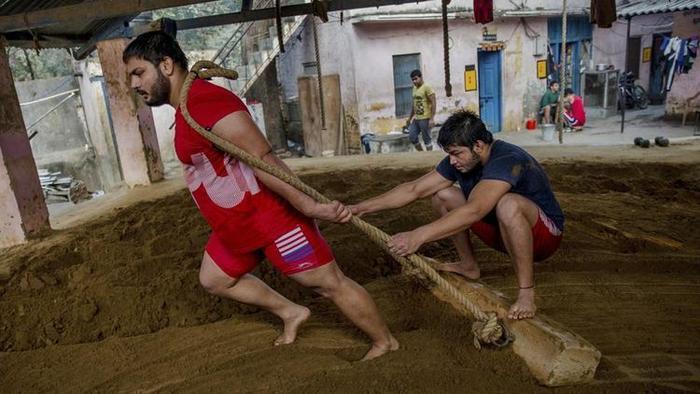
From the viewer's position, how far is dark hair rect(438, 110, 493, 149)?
2.62 meters

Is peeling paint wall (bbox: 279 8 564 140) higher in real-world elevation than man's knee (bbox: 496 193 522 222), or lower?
higher

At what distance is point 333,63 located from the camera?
40.9 ft

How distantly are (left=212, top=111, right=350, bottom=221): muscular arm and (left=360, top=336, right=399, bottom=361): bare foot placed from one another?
71 cm

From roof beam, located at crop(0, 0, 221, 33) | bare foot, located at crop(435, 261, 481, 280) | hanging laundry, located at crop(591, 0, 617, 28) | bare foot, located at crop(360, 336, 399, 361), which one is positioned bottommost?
bare foot, located at crop(360, 336, 399, 361)

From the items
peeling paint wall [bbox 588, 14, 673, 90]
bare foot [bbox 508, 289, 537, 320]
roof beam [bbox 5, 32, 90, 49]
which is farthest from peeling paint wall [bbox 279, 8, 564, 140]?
bare foot [bbox 508, 289, 537, 320]

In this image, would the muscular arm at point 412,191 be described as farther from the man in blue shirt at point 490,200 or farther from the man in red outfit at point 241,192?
the man in red outfit at point 241,192

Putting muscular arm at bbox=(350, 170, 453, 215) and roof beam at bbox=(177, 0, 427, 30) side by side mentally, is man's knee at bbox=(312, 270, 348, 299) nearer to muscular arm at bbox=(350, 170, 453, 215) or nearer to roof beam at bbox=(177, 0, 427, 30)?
muscular arm at bbox=(350, 170, 453, 215)

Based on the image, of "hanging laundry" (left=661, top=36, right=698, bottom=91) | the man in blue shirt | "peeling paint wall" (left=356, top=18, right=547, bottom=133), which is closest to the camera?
the man in blue shirt

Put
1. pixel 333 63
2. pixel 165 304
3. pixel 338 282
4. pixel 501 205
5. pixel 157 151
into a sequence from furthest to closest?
pixel 333 63, pixel 157 151, pixel 165 304, pixel 501 205, pixel 338 282

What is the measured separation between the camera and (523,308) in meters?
2.38

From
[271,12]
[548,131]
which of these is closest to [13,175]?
[271,12]

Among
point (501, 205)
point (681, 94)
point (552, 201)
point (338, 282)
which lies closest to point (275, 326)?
point (338, 282)

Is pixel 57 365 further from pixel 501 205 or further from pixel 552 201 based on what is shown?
pixel 552 201

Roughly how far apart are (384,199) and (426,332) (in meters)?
0.83
